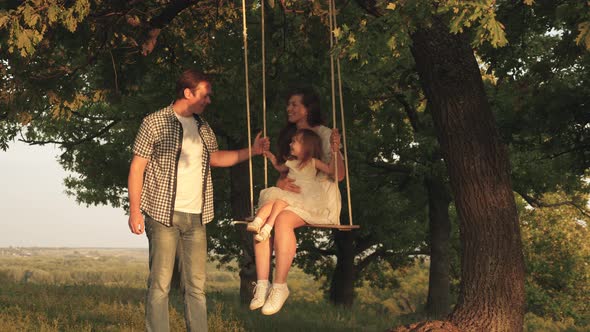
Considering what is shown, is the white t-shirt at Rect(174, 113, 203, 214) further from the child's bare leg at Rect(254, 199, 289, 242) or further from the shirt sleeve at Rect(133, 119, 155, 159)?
the child's bare leg at Rect(254, 199, 289, 242)

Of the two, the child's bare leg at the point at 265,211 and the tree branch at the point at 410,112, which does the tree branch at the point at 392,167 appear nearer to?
the tree branch at the point at 410,112

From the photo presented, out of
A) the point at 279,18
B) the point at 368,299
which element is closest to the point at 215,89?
the point at 279,18

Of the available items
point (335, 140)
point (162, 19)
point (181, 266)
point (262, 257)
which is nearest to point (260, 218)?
point (262, 257)

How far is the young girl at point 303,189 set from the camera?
6.80m

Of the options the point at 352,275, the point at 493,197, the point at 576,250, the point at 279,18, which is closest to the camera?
the point at 493,197

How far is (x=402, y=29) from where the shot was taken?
19.0 feet

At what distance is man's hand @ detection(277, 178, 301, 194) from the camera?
6.95 meters

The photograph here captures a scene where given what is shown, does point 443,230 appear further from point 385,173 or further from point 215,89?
point 215,89

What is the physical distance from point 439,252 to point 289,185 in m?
15.5

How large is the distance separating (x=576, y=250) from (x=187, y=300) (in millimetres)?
29216

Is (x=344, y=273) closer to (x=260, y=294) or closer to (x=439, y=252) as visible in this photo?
(x=439, y=252)

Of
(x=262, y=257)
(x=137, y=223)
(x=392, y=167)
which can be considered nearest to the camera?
(x=137, y=223)

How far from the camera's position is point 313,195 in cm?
694

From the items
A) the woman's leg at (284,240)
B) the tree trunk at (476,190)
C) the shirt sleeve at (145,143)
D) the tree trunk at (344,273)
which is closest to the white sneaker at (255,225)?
the woman's leg at (284,240)
